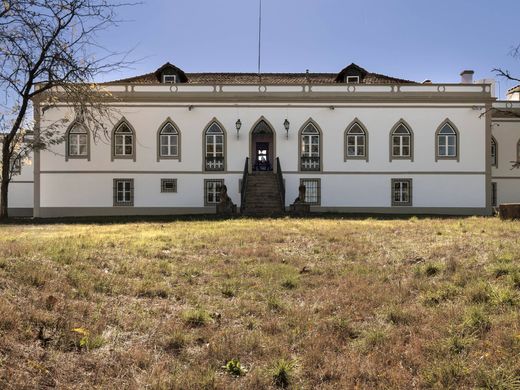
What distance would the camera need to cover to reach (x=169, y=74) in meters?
31.0

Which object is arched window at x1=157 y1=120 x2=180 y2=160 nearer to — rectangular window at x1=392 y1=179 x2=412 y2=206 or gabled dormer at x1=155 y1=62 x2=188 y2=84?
gabled dormer at x1=155 y1=62 x2=188 y2=84

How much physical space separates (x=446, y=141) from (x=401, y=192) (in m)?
4.09

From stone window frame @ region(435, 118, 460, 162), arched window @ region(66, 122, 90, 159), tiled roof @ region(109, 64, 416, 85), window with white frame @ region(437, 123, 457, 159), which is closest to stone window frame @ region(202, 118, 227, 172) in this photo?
tiled roof @ region(109, 64, 416, 85)

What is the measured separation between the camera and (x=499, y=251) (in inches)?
383

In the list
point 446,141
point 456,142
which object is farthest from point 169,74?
point 456,142

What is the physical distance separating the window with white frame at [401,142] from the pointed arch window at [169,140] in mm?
12979

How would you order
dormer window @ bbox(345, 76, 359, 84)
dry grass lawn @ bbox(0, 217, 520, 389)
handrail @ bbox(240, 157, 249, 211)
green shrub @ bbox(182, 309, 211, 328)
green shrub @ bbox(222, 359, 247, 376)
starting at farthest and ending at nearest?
1. dormer window @ bbox(345, 76, 359, 84)
2. handrail @ bbox(240, 157, 249, 211)
3. green shrub @ bbox(182, 309, 211, 328)
4. green shrub @ bbox(222, 359, 247, 376)
5. dry grass lawn @ bbox(0, 217, 520, 389)

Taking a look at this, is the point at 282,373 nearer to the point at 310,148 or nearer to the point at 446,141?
the point at 310,148

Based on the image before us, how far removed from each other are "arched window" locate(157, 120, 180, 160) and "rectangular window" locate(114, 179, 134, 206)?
2673 millimetres

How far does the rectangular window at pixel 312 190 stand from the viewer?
28.8 meters

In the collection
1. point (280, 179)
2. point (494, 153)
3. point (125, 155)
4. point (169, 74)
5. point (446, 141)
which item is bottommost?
point (280, 179)

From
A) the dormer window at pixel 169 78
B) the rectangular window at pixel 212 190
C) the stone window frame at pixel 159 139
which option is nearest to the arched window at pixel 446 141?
the rectangular window at pixel 212 190

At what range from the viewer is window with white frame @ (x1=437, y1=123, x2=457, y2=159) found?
95.2 ft

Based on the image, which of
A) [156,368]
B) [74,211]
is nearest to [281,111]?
[74,211]
